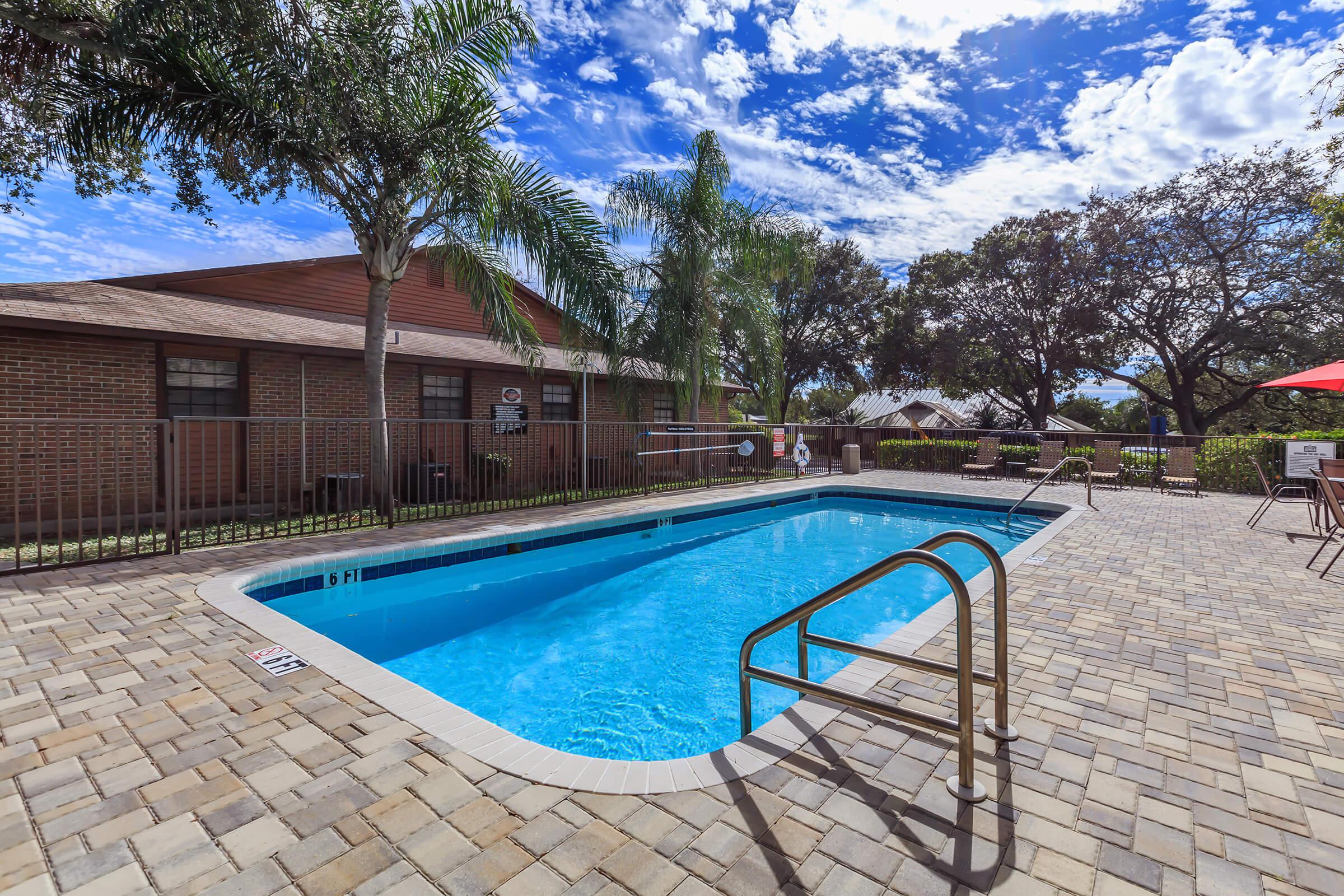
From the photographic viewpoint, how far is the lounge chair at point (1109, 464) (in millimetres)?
12594

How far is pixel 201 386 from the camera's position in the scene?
8.62 meters

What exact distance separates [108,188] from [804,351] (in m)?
22.1

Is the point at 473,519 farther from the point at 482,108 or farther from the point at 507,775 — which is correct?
the point at 507,775

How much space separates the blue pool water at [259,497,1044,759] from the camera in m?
3.70

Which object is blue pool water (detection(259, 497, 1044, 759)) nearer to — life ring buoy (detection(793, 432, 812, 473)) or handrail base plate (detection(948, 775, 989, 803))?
handrail base plate (detection(948, 775, 989, 803))

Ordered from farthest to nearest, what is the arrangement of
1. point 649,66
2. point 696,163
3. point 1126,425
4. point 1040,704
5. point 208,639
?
point 1126,425 → point 696,163 → point 649,66 → point 208,639 → point 1040,704

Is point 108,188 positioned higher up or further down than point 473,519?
higher up

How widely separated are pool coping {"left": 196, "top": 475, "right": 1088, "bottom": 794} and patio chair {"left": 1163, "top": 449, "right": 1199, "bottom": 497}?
8.75 meters

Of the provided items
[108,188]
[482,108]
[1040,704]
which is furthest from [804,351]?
[1040,704]

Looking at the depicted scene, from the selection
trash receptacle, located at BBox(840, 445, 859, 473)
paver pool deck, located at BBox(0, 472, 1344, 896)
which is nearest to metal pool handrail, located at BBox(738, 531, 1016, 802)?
paver pool deck, located at BBox(0, 472, 1344, 896)

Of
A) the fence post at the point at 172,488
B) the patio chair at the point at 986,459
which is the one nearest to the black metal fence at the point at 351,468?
the fence post at the point at 172,488

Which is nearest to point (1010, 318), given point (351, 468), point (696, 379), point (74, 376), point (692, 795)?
point (696, 379)

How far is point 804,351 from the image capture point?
1005 inches

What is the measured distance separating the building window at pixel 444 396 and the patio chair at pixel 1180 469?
14011 millimetres
